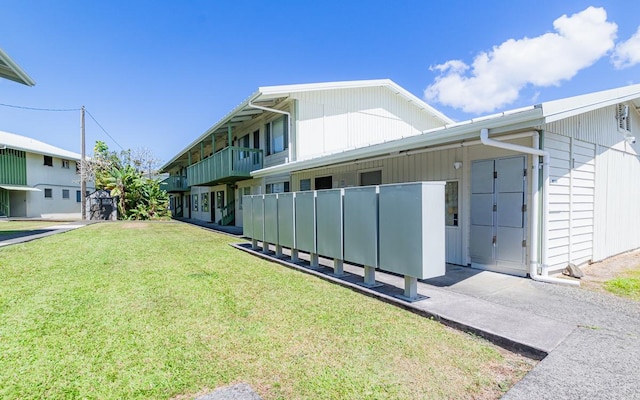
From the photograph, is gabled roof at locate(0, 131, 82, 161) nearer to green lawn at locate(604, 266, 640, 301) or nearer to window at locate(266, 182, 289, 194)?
window at locate(266, 182, 289, 194)

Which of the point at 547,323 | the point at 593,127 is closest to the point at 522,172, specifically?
the point at 593,127

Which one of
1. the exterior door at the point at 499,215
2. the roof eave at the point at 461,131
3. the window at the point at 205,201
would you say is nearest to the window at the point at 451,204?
the exterior door at the point at 499,215

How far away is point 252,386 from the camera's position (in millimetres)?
2654

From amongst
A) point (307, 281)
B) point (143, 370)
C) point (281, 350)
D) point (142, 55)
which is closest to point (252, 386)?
point (281, 350)

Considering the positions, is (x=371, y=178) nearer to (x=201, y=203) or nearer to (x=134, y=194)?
(x=201, y=203)

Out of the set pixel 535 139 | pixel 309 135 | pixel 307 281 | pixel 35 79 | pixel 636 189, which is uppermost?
pixel 35 79

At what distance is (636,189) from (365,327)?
433 inches

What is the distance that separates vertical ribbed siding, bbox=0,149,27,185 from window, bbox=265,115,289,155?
25832 mm

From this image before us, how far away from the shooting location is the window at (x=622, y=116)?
8.59 m

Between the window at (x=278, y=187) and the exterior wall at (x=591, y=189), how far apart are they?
31.6 ft

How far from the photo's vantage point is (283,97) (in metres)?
12.5

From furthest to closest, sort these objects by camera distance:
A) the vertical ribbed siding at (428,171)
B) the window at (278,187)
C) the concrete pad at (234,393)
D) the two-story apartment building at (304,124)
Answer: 1. the window at (278,187)
2. the two-story apartment building at (304,124)
3. the vertical ribbed siding at (428,171)
4. the concrete pad at (234,393)

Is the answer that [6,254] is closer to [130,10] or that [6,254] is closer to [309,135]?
[309,135]

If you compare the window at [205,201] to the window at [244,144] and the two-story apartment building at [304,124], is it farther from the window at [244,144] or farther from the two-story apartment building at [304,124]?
the window at [244,144]
